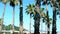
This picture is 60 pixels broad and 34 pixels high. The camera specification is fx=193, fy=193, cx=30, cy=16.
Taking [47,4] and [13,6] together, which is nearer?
[47,4]

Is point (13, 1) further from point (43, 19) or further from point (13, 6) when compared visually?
point (43, 19)

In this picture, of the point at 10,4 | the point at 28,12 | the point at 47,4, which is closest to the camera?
the point at 47,4

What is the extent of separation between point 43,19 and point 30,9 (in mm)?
5736

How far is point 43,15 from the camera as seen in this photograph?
64.4 metres

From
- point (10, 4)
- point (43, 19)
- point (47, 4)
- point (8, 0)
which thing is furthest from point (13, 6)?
point (43, 19)

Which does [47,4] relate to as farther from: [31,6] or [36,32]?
[36,32]

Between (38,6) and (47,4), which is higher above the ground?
(47,4)

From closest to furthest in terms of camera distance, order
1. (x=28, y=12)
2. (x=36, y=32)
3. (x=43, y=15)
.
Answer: (x=36, y=32) < (x=43, y=15) < (x=28, y=12)

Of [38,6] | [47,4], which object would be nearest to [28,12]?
[47,4]

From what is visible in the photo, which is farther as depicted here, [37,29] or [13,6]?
[13,6]

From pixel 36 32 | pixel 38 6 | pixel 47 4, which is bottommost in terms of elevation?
pixel 36 32

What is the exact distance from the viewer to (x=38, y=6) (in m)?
13.9

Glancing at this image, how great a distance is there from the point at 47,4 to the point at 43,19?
2506 cm

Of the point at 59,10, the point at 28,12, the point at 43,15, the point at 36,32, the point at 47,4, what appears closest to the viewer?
the point at 36,32
